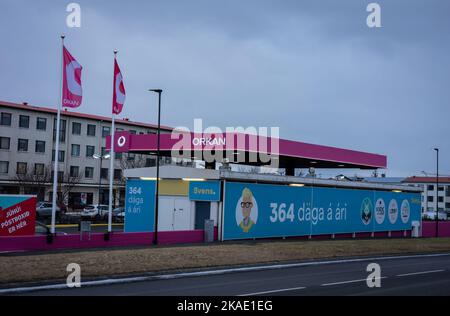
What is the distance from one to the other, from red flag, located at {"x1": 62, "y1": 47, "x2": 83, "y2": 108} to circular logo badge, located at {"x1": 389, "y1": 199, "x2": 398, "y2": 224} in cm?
3077

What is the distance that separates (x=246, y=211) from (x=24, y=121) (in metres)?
53.3

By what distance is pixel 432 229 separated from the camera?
52.3 meters

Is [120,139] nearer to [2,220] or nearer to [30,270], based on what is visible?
[2,220]

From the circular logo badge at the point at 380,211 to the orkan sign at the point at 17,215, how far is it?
95.8ft

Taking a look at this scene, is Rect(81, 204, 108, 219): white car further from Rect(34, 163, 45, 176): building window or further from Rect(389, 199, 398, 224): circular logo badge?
Rect(389, 199, 398, 224): circular logo badge

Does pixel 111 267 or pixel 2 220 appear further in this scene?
pixel 2 220

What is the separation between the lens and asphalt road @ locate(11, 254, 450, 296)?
15.5 m

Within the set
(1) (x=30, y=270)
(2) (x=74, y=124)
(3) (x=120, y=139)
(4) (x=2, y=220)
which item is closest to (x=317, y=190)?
(3) (x=120, y=139)

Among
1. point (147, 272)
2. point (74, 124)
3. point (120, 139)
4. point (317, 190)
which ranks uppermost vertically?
point (74, 124)

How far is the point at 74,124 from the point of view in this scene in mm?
83625

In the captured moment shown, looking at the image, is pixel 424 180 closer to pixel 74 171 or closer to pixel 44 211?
pixel 74 171

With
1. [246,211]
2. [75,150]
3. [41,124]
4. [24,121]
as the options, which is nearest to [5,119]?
[24,121]

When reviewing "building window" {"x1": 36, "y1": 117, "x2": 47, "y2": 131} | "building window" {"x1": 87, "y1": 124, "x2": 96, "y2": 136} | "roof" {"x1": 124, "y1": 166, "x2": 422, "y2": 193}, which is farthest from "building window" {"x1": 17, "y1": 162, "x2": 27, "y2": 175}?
A: "roof" {"x1": 124, "y1": 166, "x2": 422, "y2": 193}
